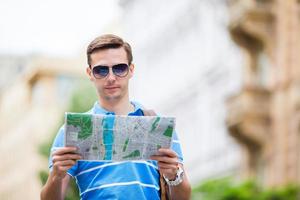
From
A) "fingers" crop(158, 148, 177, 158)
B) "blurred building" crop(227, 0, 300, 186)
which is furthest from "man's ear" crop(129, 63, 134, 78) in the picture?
"blurred building" crop(227, 0, 300, 186)

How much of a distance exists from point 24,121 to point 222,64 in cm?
→ 5553

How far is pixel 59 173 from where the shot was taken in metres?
6.34

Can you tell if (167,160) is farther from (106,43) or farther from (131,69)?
(106,43)

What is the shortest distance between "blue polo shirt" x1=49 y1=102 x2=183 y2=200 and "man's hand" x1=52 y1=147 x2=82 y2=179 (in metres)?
0.18

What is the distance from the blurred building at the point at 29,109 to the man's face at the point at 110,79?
83.0 m

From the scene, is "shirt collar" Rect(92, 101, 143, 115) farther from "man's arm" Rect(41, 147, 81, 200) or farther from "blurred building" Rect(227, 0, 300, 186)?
"blurred building" Rect(227, 0, 300, 186)

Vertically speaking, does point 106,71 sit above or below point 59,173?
above

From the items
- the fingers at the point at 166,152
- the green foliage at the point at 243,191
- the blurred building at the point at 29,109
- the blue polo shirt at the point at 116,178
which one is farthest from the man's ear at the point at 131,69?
the blurred building at the point at 29,109

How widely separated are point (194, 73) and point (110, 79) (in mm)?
41120

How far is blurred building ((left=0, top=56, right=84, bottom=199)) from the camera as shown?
93562 mm

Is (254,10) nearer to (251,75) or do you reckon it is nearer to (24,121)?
(251,75)

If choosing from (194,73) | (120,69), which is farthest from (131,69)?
(194,73)

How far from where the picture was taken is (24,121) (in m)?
98.4

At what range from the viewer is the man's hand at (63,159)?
6.29 meters
